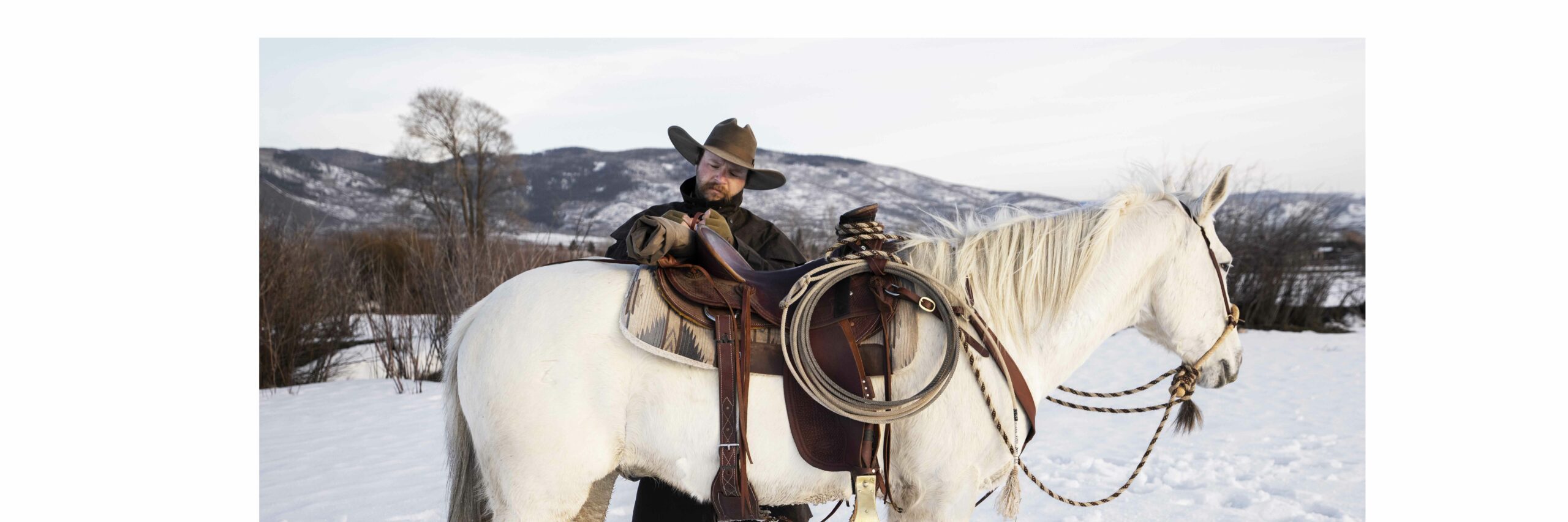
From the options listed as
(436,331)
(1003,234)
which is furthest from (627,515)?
(436,331)

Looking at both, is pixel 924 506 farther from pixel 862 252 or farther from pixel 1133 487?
pixel 1133 487

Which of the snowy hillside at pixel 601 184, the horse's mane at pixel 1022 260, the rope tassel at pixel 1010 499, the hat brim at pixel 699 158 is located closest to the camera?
the horse's mane at pixel 1022 260

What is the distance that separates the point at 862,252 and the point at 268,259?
6876 millimetres

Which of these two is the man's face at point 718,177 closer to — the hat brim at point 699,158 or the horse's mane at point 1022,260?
the hat brim at point 699,158

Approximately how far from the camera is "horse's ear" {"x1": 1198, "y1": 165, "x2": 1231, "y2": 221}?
1.86m

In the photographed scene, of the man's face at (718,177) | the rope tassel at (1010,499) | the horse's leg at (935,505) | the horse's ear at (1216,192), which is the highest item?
the man's face at (718,177)

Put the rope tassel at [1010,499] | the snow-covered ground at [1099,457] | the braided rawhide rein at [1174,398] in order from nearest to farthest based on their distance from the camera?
the braided rawhide rein at [1174,398], the rope tassel at [1010,499], the snow-covered ground at [1099,457]

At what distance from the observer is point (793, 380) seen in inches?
67.6

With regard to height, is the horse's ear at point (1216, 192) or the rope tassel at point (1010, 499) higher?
the horse's ear at point (1216, 192)

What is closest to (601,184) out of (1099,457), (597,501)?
(1099,457)

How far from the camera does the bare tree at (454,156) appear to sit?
16.8 metres

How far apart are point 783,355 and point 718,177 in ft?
3.13

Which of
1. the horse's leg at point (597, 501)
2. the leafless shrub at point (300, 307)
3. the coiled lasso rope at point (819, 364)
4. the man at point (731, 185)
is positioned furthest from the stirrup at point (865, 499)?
the leafless shrub at point (300, 307)

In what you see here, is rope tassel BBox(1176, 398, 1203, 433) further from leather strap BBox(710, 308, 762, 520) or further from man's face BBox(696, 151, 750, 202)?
man's face BBox(696, 151, 750, 202)
